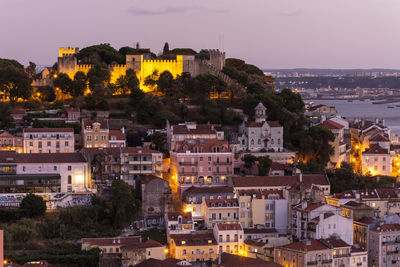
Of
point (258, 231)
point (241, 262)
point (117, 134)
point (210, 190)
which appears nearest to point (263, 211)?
point (258, 231)

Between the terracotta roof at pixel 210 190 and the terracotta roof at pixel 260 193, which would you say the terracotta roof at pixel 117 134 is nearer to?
the terracotta roof at pixel 210 190

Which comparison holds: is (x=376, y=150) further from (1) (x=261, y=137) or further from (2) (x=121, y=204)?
(2) (x=121, y=204)

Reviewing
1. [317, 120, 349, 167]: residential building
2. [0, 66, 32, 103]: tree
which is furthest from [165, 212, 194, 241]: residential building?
[0, 66, 32, 103]: tree

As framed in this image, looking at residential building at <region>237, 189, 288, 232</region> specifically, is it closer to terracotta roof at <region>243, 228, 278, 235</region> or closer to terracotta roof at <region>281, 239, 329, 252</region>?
terracotta roof at <region>243, 228, 278, 235</region>

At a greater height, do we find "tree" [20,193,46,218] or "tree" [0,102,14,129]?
"tree" [0,102,14,129]

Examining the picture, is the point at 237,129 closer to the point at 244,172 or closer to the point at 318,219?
the point at 244,172
